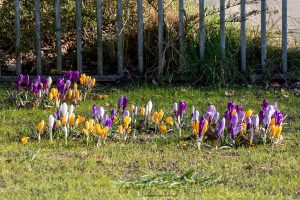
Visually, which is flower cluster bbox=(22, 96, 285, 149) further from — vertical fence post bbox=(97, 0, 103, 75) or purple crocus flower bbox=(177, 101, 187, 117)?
vertical fence post bbox=(97, 0, 103, 75)

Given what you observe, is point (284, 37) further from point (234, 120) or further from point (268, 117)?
point (234, 120)

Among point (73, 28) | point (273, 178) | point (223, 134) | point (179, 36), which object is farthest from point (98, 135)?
point (73, 28)

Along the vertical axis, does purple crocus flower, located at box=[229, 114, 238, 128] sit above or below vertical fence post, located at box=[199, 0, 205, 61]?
below

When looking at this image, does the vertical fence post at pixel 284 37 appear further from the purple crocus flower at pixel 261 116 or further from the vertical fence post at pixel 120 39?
the purple crocus flower at pixel 261 116

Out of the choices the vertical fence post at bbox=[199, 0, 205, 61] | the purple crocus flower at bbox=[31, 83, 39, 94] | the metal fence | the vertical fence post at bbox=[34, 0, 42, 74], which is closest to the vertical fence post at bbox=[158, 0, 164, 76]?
the metal fence

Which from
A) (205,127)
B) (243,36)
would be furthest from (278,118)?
(243,36)

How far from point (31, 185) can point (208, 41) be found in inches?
190

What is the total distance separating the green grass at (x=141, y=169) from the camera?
480 cm

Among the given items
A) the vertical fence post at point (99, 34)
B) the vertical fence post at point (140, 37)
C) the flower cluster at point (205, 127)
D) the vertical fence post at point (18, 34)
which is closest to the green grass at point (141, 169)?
the flower cluster at point (205, 127)

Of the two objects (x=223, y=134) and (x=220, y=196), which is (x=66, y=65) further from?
(x=220, y=196)

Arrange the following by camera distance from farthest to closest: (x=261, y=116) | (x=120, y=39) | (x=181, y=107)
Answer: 1. (x=120, y=39)
2. (x=181, y=107)
3. (x=261, y=116)

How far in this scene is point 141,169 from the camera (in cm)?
535

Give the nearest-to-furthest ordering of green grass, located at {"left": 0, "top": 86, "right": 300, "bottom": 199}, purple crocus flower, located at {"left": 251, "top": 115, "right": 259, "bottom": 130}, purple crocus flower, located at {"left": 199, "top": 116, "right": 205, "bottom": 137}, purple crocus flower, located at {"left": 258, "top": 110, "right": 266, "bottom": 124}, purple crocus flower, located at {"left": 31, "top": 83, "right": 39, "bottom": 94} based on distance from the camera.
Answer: green grass, located at {"left": 0, "top": 86, "right": 300, "bottom": 199} → purple crocus flower, located at {"left": 199, "top": 116, "right": 205, "bottom": 137} → purple crocus flower, located at {"left": 251, "top": 115, "right": 259, "bottom": 130} → purple crocus flower, located at {"left": 258, "top": 110, "right": 266, "bottom": 124} → purple crocus flower, located at {"left": 31, "top": 83, "right": 39, "bottom": 94}

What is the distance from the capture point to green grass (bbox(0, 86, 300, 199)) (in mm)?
4797
